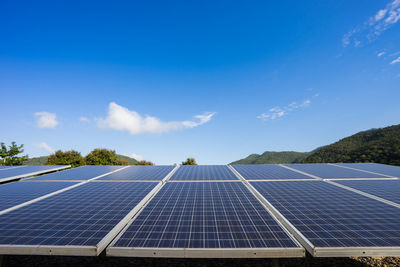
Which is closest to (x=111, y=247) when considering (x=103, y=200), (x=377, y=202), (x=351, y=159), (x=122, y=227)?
(x=122, y=227)

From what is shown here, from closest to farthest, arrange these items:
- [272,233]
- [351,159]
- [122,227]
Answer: [272,233], [122,227], [351,159]

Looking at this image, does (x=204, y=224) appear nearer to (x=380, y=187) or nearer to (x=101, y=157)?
(x=380, y=187)

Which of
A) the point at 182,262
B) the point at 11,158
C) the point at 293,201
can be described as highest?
the point at 11,158

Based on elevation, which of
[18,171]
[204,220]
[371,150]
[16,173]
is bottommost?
[204,220]

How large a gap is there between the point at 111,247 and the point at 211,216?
3165 millimetres

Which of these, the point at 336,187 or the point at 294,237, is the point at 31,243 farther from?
the point at 336,187

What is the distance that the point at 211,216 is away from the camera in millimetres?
5516

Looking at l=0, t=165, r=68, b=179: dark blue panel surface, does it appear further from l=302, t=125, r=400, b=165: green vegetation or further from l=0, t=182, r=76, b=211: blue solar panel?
l=302, t=125, r=400, b=165: green vegetation

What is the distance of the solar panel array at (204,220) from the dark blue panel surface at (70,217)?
33 millimetres

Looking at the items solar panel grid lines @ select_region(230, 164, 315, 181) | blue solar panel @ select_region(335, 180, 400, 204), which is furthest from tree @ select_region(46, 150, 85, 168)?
blue solar panel @ select_region(335, 180, 400, 204)

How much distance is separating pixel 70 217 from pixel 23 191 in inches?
235

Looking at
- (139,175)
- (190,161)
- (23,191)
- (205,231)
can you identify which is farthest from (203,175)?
(190,161)

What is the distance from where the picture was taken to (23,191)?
848 centimetres

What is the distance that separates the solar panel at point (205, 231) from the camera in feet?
12.9
